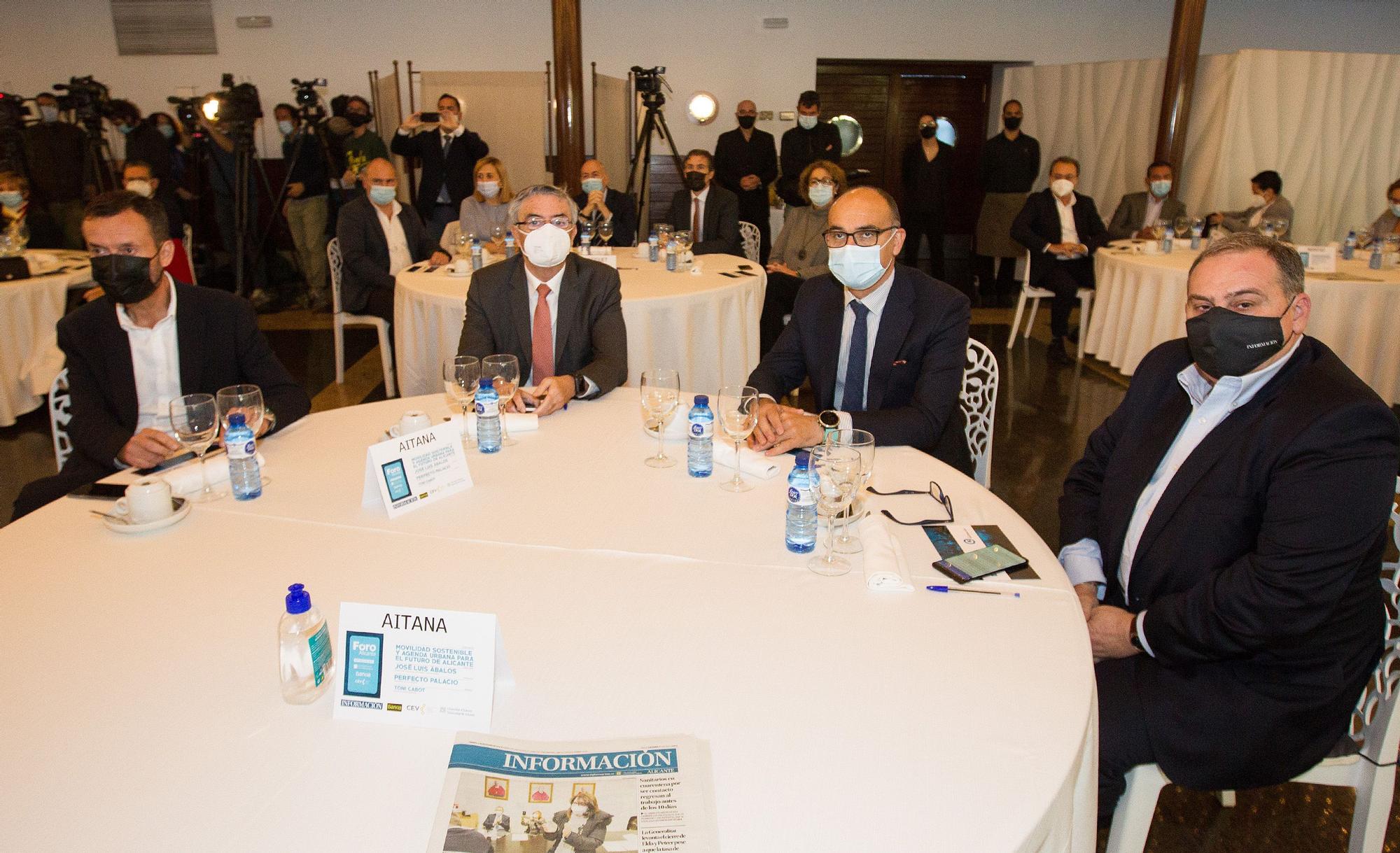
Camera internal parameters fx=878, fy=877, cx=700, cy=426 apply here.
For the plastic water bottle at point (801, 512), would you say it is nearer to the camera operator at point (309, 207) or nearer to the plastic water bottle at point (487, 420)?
the plastic water bottle at point (487, 420)

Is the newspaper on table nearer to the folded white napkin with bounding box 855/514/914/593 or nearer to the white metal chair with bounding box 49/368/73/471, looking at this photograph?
the folded white napkin with bounding box 855/514/914/593

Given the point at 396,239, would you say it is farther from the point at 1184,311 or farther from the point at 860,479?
the point at 860,479

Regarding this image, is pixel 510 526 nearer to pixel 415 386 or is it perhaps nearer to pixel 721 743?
pixel 721 743

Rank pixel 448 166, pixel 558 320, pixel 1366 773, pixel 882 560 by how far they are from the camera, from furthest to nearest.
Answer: pixel 448 166
pixel 558 320
pixel 1366 773
pixel 882 560

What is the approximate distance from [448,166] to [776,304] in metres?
3.51

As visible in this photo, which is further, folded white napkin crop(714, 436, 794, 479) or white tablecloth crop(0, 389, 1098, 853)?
folded white napkin crop(714, 436, 794, 479)

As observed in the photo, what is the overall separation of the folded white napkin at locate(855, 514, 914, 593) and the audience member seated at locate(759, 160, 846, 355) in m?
4.21

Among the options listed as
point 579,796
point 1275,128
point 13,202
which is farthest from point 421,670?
point 1275,128

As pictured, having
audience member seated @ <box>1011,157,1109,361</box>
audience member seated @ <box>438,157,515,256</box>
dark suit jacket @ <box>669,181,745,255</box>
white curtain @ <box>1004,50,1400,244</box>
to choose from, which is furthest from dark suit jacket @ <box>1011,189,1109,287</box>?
audience member seated @ <box>438,157,515,256</box>

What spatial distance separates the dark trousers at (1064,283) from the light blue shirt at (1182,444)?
4.90 meters

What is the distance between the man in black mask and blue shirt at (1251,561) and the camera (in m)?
1.55

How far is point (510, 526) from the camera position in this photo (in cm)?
173

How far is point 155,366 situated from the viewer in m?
2.53

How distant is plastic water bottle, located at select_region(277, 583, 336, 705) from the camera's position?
1206mm
